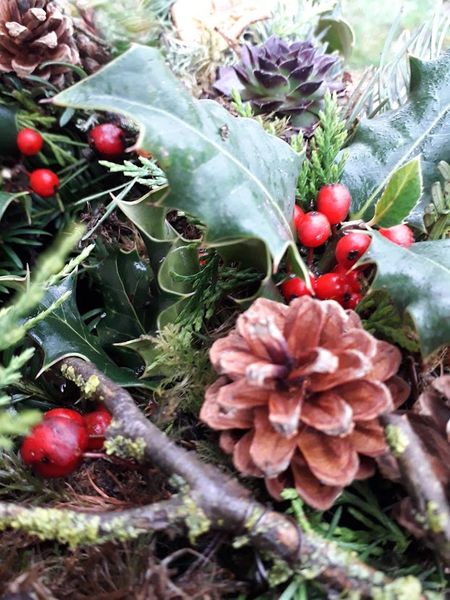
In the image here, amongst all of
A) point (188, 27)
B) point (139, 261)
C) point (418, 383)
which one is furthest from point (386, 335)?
point (188, 27)

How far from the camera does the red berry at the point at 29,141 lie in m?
0.81

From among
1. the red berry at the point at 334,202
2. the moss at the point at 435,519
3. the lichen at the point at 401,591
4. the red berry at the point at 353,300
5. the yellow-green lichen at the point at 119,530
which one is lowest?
the yellow-green lichen at the point at 119,530

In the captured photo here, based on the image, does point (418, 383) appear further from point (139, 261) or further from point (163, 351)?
point (139, 261)

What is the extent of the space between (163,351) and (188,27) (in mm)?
688

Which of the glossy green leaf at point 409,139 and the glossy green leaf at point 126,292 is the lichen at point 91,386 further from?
the glossy green leaf at point 409,139

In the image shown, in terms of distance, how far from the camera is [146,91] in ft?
1.80

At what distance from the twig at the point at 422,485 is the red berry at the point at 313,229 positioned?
0.22 meters

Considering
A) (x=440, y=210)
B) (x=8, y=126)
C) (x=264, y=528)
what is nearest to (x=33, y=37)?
(x=8, y=126)

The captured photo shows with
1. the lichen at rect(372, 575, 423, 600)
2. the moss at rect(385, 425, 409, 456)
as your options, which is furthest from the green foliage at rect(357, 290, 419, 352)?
the lichen at rect(372, 575, 423, 600)

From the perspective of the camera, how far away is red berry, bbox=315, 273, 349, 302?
631 mm

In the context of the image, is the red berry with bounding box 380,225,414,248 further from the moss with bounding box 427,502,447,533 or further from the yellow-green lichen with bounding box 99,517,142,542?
the yellow-green lichen with bounding box 99,517,142,542

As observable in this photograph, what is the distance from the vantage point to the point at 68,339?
704 millimetres

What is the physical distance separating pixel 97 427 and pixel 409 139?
0.50 meters

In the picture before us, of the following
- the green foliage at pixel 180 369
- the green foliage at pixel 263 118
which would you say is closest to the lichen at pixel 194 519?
the green foliage at pixel 180 369
